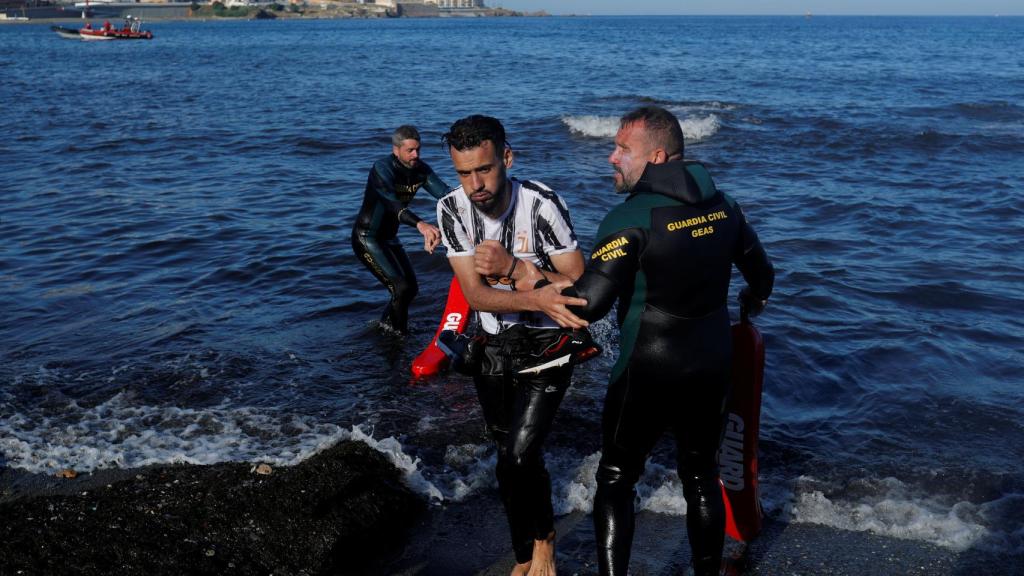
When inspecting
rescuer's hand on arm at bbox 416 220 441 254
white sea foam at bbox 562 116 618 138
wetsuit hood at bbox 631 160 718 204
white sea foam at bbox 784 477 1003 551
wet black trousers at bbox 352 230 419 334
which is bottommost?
white sea foam at bbox 784 477 1003 551

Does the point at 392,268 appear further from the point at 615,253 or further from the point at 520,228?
the point at 615,253

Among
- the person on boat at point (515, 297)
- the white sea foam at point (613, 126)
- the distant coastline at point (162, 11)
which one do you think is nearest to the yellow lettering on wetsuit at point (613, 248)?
the person on boat at point (515, 297)

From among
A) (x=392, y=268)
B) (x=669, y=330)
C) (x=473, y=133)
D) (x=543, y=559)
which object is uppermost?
(x=473, y=133)

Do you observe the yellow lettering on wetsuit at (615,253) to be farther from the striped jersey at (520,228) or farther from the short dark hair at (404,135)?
the short dark hair at (404,135)

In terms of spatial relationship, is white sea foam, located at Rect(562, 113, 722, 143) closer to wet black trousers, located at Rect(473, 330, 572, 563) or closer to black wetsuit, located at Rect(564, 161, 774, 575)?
wet black trousers, located at Rect(473, 330, 572, 563)

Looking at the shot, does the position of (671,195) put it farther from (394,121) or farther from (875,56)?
(875,56)

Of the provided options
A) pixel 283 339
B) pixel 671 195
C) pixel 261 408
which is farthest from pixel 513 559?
pixel 283 339

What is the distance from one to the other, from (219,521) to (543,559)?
1700 mm

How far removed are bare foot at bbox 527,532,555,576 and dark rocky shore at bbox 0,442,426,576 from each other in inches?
33.5

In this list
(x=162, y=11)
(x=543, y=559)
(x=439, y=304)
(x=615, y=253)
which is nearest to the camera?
(x=615, y=253)

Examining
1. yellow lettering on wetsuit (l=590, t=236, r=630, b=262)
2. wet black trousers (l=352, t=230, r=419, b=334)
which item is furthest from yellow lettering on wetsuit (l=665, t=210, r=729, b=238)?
wet black trousers (l=352, t=230, r=419, b=334)

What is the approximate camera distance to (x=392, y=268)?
28.3 ft

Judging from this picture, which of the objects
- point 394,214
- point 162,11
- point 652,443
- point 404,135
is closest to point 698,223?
point 652,443

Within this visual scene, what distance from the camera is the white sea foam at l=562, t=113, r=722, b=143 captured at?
2197cm
